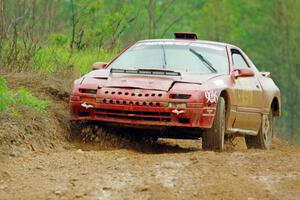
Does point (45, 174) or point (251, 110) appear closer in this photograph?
point (45, 174)

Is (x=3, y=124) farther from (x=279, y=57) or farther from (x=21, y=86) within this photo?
(x=279, y=57)

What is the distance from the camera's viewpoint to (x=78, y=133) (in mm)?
12000

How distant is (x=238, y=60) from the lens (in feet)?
43.8

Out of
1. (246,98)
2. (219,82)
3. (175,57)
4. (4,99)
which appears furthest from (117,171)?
(246,98)

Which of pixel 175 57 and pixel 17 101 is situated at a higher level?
pixel 175 57

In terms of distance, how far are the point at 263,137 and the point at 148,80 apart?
3.17m

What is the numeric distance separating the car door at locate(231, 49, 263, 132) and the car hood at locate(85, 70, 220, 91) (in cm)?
87

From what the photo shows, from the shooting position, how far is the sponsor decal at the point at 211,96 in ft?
36.6

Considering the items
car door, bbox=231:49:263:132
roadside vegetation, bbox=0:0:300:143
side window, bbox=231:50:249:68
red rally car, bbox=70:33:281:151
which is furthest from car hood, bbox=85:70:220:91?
roadside vegetation, bbox=0:0:300:143

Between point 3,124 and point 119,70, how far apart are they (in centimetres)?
189

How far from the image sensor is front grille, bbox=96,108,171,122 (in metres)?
11.1

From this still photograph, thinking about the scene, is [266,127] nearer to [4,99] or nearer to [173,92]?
[173,92]

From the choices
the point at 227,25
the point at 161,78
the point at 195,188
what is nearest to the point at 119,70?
the point at 161,78

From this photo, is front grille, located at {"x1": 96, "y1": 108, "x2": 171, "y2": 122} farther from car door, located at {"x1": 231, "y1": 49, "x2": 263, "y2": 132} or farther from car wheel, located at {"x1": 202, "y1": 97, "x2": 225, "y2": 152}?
car door, located at {"x1": 231, "y1": 49, "x2": 263, "y2": 132}
